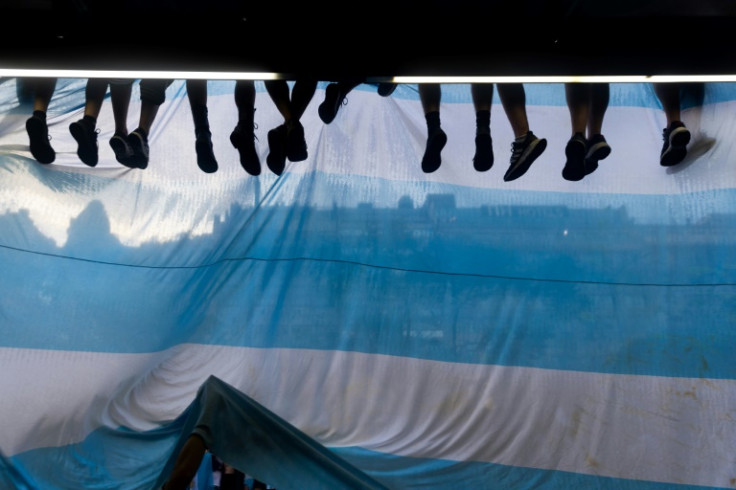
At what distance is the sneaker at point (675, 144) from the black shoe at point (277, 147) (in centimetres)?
163

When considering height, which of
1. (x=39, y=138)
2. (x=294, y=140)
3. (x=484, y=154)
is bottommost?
→ (x=39, y=138)

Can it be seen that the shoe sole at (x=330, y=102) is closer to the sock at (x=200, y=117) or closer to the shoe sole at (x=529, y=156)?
the sock at (x=200, y=117)

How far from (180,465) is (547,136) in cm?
227

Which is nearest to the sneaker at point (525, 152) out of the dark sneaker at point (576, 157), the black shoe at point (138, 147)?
the dark sneaker at point (576, 157)

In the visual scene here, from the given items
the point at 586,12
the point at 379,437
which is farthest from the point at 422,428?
the point at 586,12

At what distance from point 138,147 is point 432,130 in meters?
1.25

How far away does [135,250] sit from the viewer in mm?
3324

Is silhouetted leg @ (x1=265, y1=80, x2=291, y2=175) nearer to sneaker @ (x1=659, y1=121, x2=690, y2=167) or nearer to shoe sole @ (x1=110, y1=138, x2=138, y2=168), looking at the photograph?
shoe sole @ (x1=110, y1=138, x2=138, y2=168)

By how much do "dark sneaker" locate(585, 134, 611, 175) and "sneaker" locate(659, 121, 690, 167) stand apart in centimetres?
34

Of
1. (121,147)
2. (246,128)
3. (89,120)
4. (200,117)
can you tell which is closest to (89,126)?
(89,120)

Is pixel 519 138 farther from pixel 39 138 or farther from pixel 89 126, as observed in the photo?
pixel 39 138

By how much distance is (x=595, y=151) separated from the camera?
2793 mm

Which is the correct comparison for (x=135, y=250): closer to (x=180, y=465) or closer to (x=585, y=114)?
(x=180, y=465)

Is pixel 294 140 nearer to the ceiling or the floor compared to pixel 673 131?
nearer to the floor
